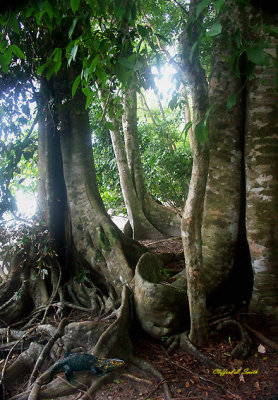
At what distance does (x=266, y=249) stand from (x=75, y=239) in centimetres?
270

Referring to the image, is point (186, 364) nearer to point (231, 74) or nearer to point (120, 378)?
point (120, 378)

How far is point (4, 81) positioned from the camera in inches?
164

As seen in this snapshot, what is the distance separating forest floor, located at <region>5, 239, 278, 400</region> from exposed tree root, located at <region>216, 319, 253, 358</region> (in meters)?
0.05

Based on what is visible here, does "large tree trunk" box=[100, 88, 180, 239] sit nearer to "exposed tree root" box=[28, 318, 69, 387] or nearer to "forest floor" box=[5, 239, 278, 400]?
"exposed tree root" box=[28, 318, 69, 387]

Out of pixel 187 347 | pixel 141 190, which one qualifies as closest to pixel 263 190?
pixel 187 347

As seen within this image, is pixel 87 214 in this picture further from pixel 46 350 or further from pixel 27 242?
pixel 46 350

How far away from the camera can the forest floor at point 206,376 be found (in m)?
2.50

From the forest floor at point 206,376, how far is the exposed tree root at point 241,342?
54 mm

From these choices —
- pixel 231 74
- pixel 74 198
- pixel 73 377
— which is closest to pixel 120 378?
pixel 73 377

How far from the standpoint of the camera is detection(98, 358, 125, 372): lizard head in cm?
276

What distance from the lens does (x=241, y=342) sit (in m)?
3.00

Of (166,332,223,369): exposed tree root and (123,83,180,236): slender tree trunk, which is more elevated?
(123,83,180,236): slender tree trunk

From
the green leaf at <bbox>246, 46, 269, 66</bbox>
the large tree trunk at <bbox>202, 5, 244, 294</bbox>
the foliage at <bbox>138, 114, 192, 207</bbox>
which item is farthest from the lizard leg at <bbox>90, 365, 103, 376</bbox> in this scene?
the foliage at <bbox>138, 114, 192, 207</bbox>

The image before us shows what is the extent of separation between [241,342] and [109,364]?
131 centimetres
